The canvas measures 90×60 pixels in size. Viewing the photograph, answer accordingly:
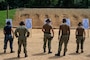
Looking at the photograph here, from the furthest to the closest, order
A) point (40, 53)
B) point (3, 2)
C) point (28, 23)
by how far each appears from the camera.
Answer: point (3, 2) < point (28, 23) < point (40, 53)

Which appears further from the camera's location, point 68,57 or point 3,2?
point 3,2

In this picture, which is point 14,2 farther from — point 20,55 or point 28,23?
point 20,55

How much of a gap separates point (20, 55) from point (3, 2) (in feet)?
172

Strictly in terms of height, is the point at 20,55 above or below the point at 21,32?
below

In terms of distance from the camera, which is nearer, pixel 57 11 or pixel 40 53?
pixel 40 53

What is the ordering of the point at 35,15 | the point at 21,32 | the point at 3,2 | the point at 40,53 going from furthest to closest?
the point at 3,2 < the point at 35,15 < the point at 40,53 < the point at 21,32

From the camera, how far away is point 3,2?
227 ft

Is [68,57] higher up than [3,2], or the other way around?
[3,2]

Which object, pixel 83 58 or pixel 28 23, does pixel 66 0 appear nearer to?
pixel 28 23

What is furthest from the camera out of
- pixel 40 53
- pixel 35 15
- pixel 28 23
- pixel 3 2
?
pixel 3 2

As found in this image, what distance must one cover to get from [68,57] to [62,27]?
1711mm

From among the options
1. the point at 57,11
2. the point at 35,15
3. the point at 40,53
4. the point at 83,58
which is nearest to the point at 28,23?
the point at 40,53

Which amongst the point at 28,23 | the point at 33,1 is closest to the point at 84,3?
the point at 33,1

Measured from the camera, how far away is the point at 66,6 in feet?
236
